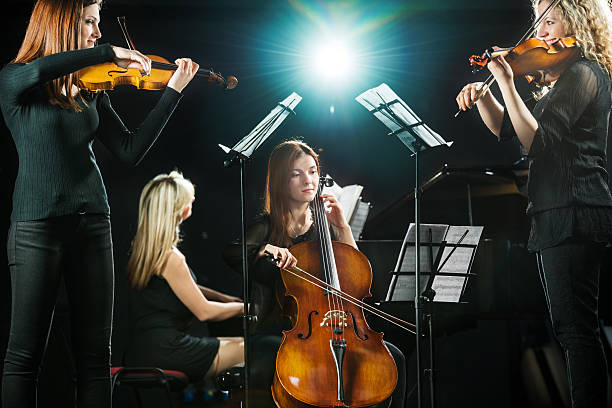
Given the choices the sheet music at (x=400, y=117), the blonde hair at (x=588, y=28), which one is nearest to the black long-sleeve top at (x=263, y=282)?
the sheet music at (x=400, y=117)

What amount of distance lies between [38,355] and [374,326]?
157cm

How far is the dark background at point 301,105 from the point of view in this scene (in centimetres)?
359

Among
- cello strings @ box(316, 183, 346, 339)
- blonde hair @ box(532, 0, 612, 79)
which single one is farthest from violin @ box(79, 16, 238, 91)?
blonde hair @ box(532, 0, 612, 79)

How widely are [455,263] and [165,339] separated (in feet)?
4.41

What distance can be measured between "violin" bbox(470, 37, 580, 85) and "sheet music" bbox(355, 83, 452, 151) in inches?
11.9

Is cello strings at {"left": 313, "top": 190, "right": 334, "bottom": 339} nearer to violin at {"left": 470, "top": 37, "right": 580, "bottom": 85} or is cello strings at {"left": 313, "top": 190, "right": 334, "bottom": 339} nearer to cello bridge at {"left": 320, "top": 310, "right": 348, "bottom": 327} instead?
cello bridge at {"left": 320, "top": 310, "right": 348, "bottom": 327}

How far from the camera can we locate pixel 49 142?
5.50ft

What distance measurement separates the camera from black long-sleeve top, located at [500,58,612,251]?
1.87 meters

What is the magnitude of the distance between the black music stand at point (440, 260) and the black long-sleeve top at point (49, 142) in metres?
1.28

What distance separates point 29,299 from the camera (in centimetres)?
157

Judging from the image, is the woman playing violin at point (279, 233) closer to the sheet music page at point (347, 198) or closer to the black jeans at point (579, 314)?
the sheet music page at point (347, 198)

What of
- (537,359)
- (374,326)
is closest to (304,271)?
(374,326)

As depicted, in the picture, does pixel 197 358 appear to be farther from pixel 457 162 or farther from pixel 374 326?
pixel 457 162

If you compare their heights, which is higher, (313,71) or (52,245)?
(313,71)
